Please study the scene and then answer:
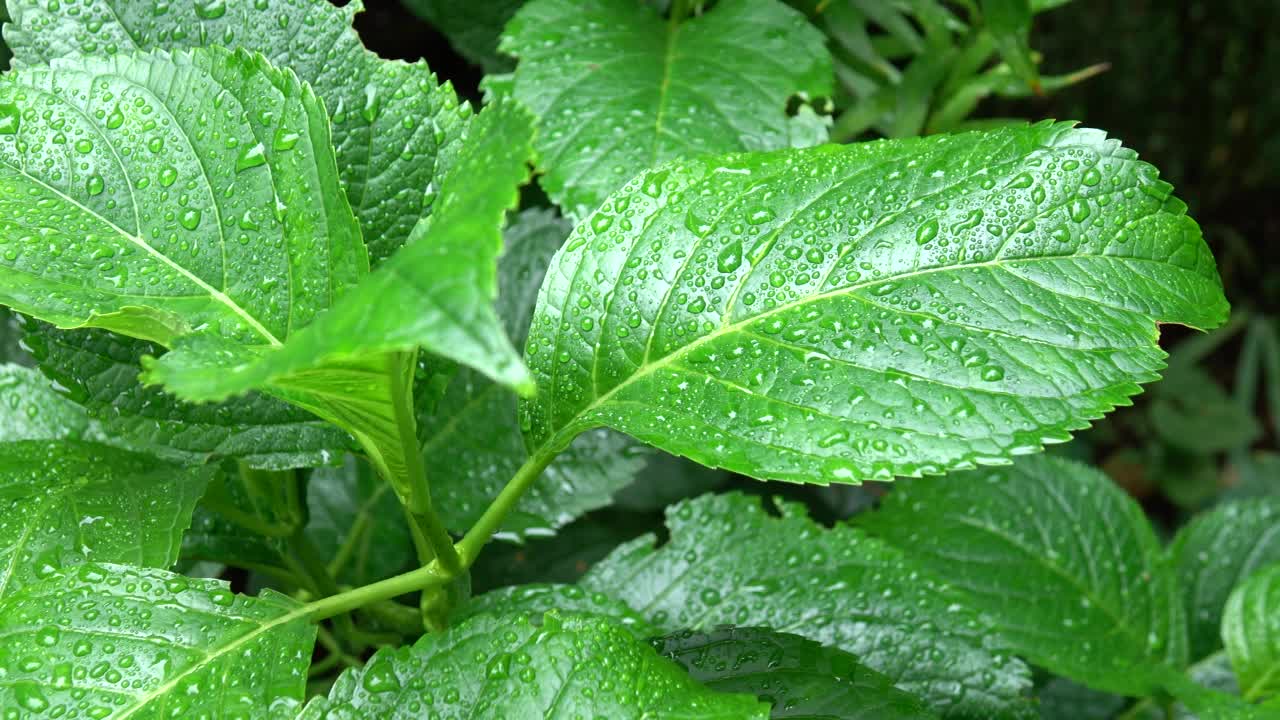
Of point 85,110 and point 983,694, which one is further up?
point 85,110

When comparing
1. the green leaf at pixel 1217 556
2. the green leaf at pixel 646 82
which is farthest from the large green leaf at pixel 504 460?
the green leaf at pixel 1217 556

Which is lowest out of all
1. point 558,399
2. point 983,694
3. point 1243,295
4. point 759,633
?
point 1243,295

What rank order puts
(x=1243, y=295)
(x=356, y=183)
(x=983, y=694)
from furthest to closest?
(x=1243, y=295) → (x=983, y=694) → (x=356, y=183)

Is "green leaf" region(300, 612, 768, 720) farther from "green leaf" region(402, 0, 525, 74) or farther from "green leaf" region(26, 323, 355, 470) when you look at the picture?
"green leaf" region(402, 0, 525, 74)

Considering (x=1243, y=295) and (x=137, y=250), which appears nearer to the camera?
(x=137, y=250)

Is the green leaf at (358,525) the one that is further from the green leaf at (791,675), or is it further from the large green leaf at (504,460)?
the green leaf at (791,675)

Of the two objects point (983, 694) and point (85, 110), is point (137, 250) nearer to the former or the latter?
point (85, 110)

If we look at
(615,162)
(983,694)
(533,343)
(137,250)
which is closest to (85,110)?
(137,250)
